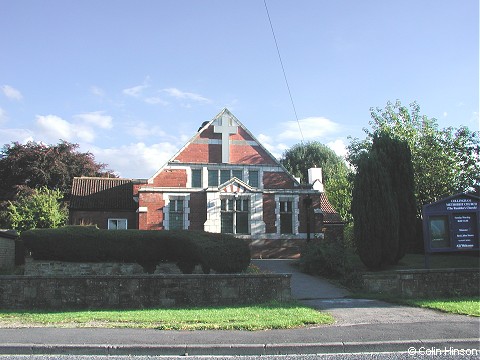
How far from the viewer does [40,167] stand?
135 feet

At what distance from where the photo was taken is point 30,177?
41.4 metres

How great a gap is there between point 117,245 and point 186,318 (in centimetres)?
730

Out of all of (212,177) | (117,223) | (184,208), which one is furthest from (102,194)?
(212,177)

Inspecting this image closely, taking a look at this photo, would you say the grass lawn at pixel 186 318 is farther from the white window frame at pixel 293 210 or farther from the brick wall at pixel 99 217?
the brick wall at pixel 99 217

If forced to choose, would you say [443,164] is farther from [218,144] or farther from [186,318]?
[186,318]

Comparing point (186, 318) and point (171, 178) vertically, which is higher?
point (171, 178)

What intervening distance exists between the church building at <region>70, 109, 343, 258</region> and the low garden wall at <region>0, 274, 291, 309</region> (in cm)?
1494

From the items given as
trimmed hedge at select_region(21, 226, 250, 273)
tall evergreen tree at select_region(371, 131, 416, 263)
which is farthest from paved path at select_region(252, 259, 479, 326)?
tall evergreen tree at select_region(371, 131, 416, 263)

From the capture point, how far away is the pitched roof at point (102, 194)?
32.4 m

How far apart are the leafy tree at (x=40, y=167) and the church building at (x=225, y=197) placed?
35.1 feet

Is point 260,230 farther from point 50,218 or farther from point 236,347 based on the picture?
point 236,347

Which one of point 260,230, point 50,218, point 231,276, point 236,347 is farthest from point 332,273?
point 50,218

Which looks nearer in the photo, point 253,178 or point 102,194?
point 253,178

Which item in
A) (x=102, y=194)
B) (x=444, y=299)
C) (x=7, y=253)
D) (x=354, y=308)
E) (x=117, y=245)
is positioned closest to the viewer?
(x=354, y=308)
